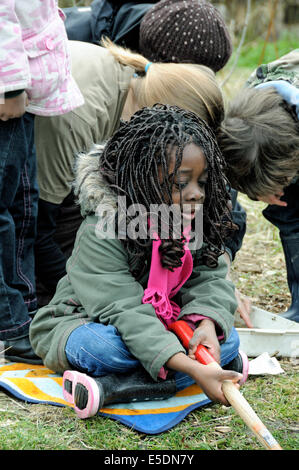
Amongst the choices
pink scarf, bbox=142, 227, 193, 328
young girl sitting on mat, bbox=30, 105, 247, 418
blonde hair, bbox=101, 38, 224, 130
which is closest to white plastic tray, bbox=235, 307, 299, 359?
young girl sitting on mat, bbox=30, 105, 247, 418

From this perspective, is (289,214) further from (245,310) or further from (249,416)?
(249,416)

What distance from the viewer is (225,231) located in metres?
1.98

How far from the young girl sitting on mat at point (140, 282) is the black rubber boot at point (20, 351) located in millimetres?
173

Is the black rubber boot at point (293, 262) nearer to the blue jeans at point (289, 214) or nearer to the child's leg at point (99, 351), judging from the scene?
the blue jeans at point (289, 214)

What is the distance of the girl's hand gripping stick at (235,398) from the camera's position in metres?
1.46

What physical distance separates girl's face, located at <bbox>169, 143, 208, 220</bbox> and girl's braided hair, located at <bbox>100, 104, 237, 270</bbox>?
0.5 inches

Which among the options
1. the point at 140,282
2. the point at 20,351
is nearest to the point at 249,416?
the point at 140,282

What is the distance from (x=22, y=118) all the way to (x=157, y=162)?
0.53 meters

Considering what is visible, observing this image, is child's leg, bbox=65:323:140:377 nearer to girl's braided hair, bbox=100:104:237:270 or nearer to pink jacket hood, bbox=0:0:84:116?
girl's braided hair, bbox=100:104:237:270

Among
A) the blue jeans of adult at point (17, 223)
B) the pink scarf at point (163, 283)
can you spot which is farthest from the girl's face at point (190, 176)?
the blue jeans of adult at point (17, 223)

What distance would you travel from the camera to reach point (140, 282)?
1.91 metres

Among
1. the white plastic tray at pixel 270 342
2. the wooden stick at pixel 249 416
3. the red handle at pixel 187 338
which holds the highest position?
the wooden stick at pixel 249 416

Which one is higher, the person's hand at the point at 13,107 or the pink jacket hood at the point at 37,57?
the pink jacket hood at the point at 37,57

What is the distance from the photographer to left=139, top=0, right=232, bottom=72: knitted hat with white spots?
2371mm
